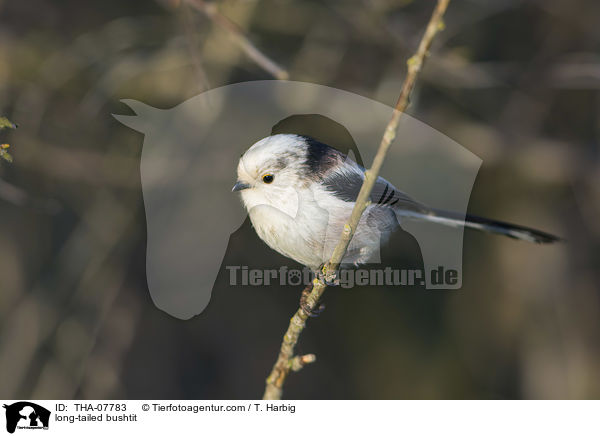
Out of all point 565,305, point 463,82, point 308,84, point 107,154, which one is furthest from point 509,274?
point 107,154

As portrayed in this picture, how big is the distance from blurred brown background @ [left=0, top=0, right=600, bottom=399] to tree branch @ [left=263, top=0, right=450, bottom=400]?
1.07 meters

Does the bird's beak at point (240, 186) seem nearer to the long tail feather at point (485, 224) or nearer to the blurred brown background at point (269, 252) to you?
the long tail feather at point (485, 224)

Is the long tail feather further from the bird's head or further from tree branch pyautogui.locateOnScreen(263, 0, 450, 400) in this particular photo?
tree branch pyautogui.locateOnScreen(263, 0, 450, 400)

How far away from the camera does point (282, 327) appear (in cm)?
373

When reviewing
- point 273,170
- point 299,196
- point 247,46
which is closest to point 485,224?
point 299,196

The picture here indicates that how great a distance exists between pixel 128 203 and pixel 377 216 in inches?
74.7

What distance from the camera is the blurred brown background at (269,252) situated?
3.24 meters

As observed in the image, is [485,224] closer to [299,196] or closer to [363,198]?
[299,196]

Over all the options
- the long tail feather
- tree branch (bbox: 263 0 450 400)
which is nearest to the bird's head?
tree branch (bbox: 263 0 450 400)

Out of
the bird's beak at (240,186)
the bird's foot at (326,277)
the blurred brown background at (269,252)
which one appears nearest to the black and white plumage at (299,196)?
the bird's beak at (240,186)

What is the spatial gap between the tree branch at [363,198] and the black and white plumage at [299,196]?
0.24 metres

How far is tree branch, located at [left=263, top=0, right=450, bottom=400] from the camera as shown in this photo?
108 cm

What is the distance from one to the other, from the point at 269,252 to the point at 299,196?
0.96m

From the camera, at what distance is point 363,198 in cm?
135
